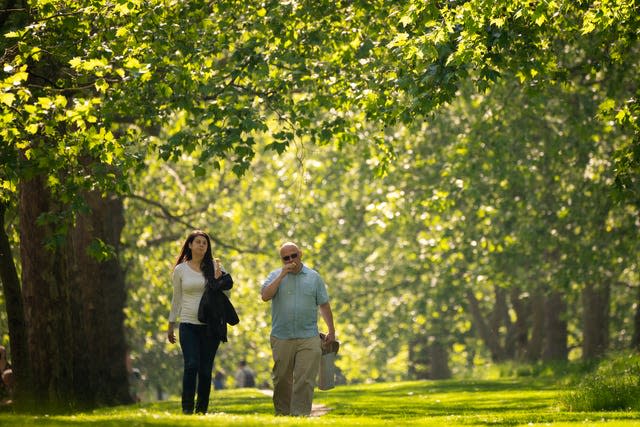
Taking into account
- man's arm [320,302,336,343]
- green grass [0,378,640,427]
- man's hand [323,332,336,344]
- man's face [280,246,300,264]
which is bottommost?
green grass [0,378,640,427]

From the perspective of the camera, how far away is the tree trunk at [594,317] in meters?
31.7

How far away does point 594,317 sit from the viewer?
32406 millimetres

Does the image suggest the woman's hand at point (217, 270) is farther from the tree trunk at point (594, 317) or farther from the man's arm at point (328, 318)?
the tree trunk at point (594, 317)

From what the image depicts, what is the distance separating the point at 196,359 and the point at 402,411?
5388 mm

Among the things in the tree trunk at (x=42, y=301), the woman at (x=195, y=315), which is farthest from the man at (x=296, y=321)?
the tree trunk at (x=42, y=301)

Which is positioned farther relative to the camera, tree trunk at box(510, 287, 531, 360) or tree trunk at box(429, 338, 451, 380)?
tree trunk at box(429, 338, 451, 380)

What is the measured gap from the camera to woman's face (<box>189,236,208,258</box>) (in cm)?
1419

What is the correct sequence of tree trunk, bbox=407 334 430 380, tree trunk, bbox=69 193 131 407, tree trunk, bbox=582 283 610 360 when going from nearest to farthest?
tree trunk, bbox=69 193 131 407, tree trunk, bbox=582 283 610 360, tree trunk, bbox=407 334 430 380

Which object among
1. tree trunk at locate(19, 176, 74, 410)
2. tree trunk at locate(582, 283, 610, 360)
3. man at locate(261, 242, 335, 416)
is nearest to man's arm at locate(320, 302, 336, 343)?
man at locate(261, 242, 335, 416)

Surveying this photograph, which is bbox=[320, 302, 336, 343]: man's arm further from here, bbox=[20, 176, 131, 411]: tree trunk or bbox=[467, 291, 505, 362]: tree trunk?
bbox=[467, 291, 505, 362]: tree trunk

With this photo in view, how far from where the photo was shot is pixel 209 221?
39.2 m

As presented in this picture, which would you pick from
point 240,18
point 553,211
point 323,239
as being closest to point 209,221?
point 323,239

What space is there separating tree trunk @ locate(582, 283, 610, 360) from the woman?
18969mm

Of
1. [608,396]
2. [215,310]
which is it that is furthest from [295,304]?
[608,396]
